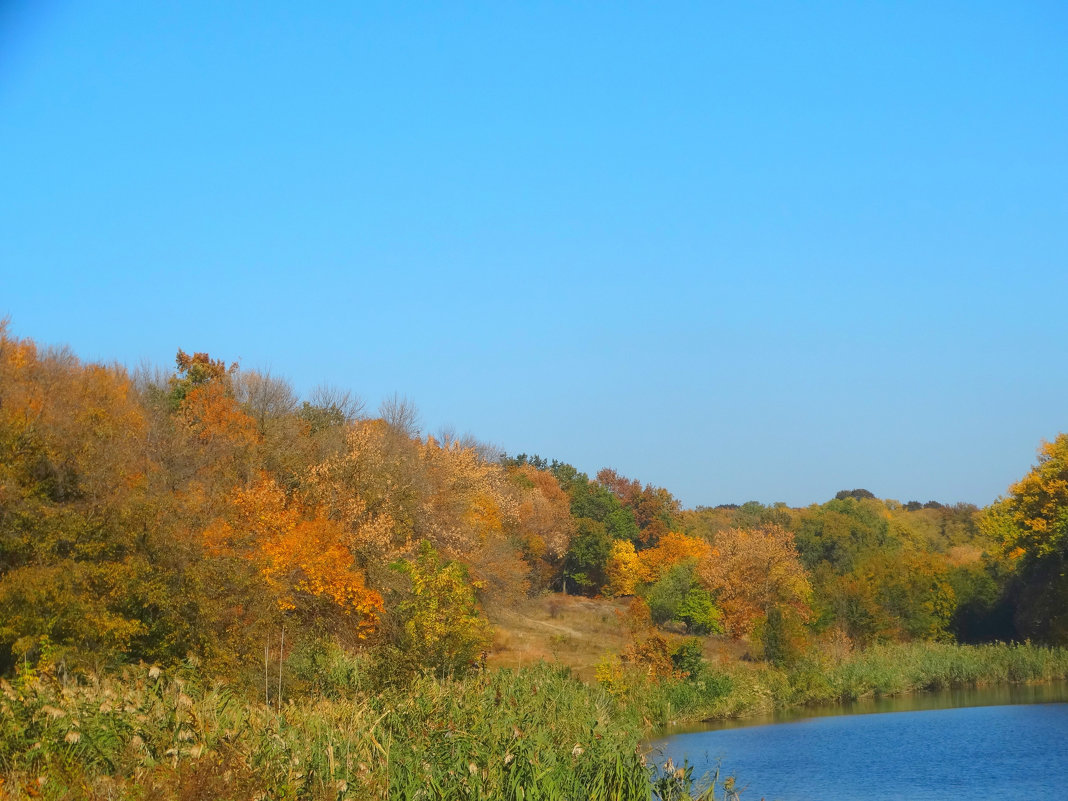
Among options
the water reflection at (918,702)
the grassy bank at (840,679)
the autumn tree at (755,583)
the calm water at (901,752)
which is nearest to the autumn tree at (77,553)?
the calm water at (901,752)

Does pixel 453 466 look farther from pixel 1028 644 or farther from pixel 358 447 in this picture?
pixel 1028 644

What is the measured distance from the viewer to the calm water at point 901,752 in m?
19.9

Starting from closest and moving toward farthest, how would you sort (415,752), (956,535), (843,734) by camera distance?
(415,752), (843,734), (956,535)

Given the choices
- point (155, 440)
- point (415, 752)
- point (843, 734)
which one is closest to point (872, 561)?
point (843, 734)

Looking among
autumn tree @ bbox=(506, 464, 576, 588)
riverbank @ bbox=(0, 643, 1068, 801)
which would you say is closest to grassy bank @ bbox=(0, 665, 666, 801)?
riverbank @ bbox=(0, 643, 1068, 801)

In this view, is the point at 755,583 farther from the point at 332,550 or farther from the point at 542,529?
the point at 542,529

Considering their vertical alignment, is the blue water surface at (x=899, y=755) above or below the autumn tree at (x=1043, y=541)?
below

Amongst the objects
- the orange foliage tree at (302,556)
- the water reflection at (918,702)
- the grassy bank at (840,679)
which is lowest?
the water reflection at (918,702)

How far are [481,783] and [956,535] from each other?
89285 millimetres

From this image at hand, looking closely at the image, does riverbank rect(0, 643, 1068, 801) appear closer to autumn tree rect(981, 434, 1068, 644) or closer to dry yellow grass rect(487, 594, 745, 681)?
dry yellow grass rect(487, 594, 745, 681)

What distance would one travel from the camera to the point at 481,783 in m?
9.57

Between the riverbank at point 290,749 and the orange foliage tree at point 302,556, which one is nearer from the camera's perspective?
the riverbank at point 290,749

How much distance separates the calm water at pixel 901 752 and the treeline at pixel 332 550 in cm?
667

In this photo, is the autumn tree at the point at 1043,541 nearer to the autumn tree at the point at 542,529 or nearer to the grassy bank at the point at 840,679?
the grassy bank at the point at 840,679
